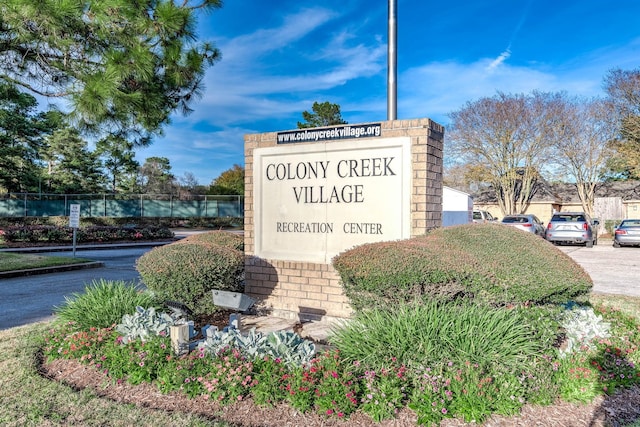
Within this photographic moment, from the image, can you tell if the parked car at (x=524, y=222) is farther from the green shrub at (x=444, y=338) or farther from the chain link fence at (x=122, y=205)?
the chain link fence at (x=122, y=205)

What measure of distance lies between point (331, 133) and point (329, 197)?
861 mm

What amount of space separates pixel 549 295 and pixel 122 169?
4148cm

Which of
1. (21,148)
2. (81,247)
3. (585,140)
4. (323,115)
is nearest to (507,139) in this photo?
(585,140)

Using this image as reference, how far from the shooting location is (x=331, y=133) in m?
6.07

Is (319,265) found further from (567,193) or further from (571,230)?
(567,193)

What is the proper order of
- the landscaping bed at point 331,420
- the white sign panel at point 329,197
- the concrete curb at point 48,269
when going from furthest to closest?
the concrete curb at point 48,269
the white sign panel at point 329,197
the landscaping bed at point 331,420

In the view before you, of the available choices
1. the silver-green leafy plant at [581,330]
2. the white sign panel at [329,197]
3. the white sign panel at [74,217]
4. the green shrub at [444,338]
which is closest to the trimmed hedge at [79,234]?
the white sign panel at [74,217]

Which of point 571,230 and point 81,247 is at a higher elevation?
point 571,230

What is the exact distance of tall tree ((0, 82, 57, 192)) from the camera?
3047 cm

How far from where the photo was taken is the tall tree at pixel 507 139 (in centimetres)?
3088

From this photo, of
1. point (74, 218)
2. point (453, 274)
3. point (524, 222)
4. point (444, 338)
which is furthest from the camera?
point (524, 222)

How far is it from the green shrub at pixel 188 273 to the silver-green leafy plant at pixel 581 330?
3777 mm

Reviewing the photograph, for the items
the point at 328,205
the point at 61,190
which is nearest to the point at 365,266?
the point at 328,205

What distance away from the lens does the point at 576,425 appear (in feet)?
10.2
